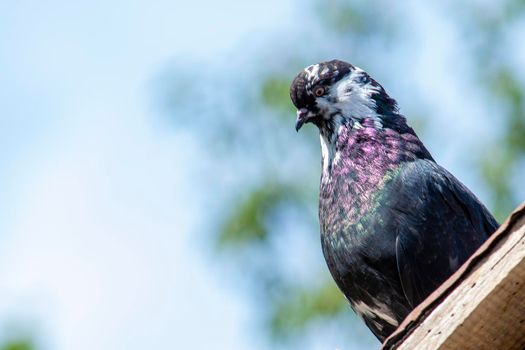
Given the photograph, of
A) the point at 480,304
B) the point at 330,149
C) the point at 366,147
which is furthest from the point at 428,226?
the point at 480,304

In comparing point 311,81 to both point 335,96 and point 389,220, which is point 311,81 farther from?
point 389,220

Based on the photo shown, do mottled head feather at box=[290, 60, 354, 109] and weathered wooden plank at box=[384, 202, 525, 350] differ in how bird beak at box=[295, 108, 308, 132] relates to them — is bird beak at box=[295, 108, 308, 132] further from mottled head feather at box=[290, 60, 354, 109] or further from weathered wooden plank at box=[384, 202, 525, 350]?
weathered wooden plank at box=[384, 202, 525, 350]

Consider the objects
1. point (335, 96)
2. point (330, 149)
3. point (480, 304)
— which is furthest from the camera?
point (335, 96)

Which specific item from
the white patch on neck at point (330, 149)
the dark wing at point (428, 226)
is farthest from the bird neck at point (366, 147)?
the dark wing at point (428, 226)

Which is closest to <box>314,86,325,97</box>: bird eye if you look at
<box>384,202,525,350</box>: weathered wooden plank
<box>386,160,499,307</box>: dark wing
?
<box>386,160,499,307</box>: dark wing

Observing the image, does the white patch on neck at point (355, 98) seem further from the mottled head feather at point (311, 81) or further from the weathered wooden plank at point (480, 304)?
the weathered wooden plank at point (480, 304)

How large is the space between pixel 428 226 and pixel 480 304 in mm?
2012

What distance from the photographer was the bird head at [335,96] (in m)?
7.49

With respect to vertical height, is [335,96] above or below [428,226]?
above

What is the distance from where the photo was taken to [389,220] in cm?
682

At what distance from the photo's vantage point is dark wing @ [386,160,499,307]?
267 inches

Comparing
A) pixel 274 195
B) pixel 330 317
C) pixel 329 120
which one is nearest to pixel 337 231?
pixel 329 120

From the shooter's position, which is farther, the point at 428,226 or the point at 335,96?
the point at 335,96

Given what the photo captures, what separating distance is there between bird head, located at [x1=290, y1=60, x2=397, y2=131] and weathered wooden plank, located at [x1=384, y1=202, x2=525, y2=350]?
8.45 ft
